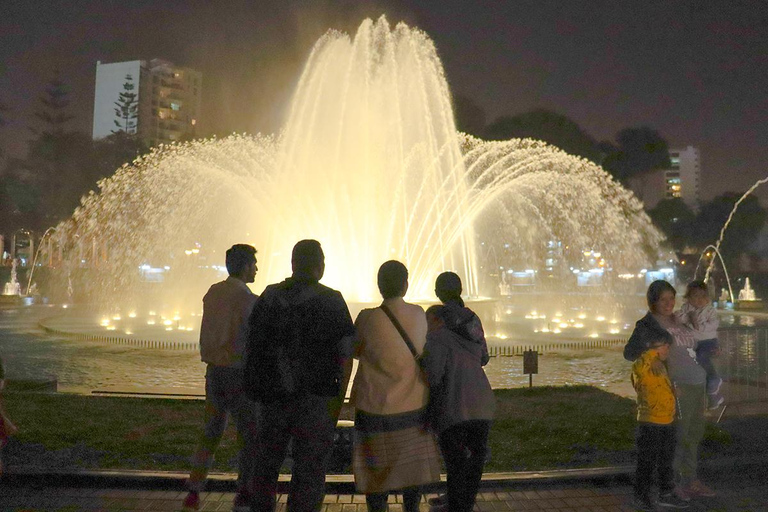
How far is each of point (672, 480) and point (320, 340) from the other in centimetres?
365

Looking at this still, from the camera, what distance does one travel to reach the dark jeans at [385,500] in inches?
178

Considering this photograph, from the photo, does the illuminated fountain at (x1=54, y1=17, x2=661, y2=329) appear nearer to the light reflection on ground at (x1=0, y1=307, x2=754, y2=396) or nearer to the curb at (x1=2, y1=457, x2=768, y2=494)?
the light reflection on ground at (x1=0, y1=307, x2=754, y2=396)

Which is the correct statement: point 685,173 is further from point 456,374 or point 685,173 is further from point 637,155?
point 456,374

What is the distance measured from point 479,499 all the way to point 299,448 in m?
2.41

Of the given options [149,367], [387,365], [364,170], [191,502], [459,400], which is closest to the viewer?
[387,365]

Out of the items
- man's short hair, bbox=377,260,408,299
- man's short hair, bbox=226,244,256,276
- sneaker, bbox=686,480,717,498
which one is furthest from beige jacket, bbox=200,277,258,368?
sneaker, bbox=686,480,717,498

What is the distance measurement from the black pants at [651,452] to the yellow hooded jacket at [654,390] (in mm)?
84

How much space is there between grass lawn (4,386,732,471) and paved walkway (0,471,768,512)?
1.63ft

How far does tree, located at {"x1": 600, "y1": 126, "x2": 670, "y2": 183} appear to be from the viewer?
71.2m

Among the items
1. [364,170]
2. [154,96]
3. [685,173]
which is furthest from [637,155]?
[685,173]

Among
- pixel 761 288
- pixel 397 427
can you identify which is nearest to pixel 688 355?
pixel 397 427

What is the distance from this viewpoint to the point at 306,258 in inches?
181

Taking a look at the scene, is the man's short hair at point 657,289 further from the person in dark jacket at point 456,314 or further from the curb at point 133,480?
the curb at point 133,480

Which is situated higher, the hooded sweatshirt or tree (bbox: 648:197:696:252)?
tree (bbox: 648:197:696:252)
